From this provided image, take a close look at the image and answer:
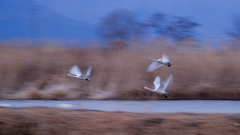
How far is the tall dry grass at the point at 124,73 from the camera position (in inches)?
339

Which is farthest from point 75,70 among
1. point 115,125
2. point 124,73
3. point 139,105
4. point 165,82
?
point 124,73

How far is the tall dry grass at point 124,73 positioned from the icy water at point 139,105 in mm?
324

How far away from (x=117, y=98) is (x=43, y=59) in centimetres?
305

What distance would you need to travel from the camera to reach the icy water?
7227 mm

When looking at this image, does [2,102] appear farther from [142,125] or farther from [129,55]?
[142,125]

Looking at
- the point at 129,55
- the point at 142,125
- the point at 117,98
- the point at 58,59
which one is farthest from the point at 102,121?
the point at 58,59

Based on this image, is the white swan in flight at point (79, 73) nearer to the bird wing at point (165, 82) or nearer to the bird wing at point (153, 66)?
the bird wing at point (153, 66)

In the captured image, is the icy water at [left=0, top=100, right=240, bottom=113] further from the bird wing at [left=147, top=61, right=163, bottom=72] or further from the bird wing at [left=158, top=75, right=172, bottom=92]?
the bird wing at [left=147, top=61, right=163, bottom=72]

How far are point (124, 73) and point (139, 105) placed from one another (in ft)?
4.80

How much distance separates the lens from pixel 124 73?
886 cm

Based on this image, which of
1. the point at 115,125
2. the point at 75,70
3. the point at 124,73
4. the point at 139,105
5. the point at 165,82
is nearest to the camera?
the point at 115,125

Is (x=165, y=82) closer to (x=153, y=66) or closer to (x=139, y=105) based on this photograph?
(x=153, y=66)

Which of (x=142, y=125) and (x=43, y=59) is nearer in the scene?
(x=142, y=125)

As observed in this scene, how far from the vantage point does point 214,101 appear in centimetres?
837
